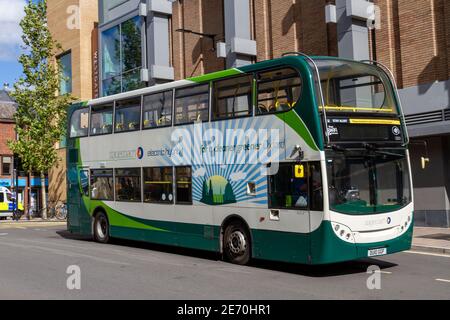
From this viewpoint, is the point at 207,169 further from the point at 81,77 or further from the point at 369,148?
the point at 81,77

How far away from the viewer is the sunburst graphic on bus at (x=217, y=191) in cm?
1148

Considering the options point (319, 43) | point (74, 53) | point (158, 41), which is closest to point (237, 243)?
point (319, 43)

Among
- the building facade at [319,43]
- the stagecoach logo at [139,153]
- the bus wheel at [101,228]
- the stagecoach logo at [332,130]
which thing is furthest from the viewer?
the building facade at [319,43]

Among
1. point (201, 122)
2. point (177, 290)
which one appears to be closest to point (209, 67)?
point (201, 122)

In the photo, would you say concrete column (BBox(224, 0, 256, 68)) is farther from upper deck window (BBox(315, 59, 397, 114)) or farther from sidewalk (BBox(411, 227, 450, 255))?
upper deck window (BBox(315, 59, 397, 114))

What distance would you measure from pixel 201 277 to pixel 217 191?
2.48m

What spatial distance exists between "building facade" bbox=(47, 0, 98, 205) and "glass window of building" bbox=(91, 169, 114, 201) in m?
19.8

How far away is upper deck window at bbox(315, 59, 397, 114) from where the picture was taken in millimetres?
9875

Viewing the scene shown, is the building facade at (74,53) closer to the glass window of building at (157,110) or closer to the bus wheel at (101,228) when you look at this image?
the bus wheel at (101,228)

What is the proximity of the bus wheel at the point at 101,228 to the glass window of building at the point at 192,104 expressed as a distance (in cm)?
473

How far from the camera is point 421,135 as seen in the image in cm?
1677

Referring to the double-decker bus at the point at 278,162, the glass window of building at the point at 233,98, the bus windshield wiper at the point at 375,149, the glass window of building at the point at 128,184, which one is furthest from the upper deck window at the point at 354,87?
the glass window of building at the point at 128,184

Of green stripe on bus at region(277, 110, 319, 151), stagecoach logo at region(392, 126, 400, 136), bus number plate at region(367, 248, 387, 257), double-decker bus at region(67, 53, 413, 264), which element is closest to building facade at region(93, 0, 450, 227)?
stagecoach logo at region(392, 126, 400, 136)

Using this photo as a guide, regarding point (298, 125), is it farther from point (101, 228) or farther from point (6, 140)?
point (6, 140)
